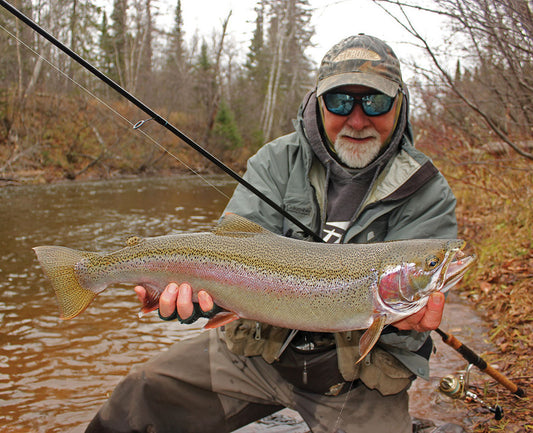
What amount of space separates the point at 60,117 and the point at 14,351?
18824 millimetres

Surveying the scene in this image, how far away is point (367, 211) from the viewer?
2707 millimetres

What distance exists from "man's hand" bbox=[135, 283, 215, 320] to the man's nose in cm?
137

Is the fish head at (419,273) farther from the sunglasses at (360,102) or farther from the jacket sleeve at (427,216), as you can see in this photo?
the sunglasses at (360,102)

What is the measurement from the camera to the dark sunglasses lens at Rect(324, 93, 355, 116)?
282cm

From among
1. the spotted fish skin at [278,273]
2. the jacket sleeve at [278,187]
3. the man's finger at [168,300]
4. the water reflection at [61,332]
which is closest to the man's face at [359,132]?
the jacket sleeve at [278,187]

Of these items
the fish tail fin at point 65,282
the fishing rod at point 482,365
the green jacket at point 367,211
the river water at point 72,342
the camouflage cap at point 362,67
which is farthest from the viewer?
the river water at point 72,342

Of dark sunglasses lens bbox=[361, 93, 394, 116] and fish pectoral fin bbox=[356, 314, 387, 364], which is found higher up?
dark sunglasses lens bbox=[361, 93, 394, 116]

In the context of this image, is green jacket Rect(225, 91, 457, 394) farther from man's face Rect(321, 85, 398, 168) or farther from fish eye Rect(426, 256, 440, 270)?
fish eye Rect(426, 256, 440, 270)

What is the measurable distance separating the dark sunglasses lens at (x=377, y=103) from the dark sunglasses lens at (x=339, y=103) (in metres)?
0.08

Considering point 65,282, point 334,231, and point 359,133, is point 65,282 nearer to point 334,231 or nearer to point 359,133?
point 334,231

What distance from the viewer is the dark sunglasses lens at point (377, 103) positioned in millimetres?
2781

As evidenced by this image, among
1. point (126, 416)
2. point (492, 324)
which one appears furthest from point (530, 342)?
point (126, 416)

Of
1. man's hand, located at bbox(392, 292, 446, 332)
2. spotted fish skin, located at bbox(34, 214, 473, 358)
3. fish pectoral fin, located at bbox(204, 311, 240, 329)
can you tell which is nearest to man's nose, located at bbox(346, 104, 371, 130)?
spotted fish skin, located at bbox(34, 214, 473, 358)

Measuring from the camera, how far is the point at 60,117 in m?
21.0
